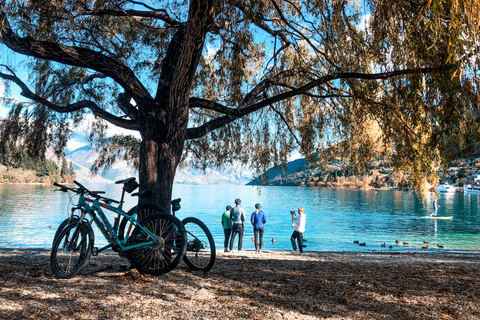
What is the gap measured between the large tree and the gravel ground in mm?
1554

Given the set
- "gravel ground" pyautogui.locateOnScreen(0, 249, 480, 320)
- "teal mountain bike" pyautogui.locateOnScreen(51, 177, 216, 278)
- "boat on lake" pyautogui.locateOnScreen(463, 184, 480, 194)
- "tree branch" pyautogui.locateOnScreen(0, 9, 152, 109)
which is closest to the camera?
"gravel ground" pyautogui.locateOnScreen(0, 249, 480, 320)

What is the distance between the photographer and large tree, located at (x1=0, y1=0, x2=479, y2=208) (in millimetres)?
4703

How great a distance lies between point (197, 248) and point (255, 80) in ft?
18.5

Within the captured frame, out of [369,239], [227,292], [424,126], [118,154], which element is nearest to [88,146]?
[118,154]

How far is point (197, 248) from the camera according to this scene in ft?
16.1

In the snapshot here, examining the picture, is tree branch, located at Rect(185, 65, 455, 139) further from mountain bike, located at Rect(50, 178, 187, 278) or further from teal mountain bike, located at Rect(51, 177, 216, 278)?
mountain bike, located at Rect(50, 178, 187, 278)

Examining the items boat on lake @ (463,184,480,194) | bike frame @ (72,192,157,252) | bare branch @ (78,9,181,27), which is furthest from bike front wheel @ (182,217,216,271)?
boat on lake @ (463,184,480,194)

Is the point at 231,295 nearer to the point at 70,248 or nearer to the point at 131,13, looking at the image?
the point at 70,248

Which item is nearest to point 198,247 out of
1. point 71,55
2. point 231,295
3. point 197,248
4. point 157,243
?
point 197,248

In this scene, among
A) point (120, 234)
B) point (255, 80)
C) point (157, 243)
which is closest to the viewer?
point (157, 243)

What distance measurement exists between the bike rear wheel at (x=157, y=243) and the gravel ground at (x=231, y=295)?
0.15 metres

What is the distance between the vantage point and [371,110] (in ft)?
19.7

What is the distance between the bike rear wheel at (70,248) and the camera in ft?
14.0

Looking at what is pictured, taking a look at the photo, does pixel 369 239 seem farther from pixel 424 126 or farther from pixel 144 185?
pixel 144 185
